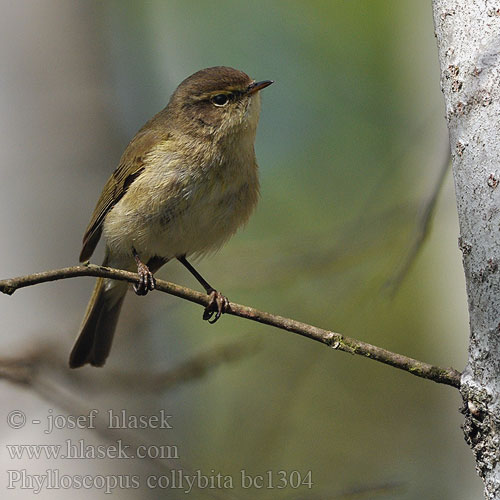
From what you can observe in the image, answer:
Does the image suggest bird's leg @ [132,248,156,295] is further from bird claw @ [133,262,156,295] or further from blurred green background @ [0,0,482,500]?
blurred green background @ [0,0,482,500]

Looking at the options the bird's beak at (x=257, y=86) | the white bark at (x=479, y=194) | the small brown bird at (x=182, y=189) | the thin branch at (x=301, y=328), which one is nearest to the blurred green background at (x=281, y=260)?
the small brown bird at (x=182, y=189)

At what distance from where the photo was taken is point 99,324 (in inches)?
164

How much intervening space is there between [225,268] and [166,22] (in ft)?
14.7

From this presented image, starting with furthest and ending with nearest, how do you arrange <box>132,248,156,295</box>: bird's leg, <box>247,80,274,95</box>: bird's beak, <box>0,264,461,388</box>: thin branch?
<box>247,80,274,95</box>: bird's beak → <box>132,248,156,295</box>: bird's leg → <box>0,264,461,388</box>: thin branch

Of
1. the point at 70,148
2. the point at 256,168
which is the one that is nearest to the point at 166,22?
the point at 70,148

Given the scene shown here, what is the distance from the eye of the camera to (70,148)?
4.34m

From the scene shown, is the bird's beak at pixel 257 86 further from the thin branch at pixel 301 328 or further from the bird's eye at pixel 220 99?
the thin branch at pixel 301 328

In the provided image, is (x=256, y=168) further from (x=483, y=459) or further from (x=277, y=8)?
(x=277, y=8)

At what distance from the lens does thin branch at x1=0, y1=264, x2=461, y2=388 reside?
186 centimetres

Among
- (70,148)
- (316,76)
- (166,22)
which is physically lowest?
(70,148)

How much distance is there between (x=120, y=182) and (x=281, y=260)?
1013 mm

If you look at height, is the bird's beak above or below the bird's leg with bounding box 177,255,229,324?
above

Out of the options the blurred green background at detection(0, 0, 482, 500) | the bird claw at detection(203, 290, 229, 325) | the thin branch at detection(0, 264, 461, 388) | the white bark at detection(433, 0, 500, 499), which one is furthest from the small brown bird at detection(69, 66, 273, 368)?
the white bark at detection(433, 0, 500, 499)

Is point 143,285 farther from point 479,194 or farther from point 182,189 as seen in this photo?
point 479,194
